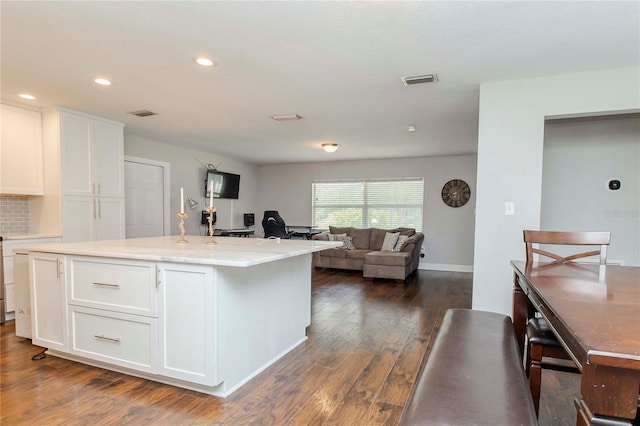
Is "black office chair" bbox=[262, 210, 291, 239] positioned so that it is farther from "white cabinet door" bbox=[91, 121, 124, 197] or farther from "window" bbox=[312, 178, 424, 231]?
"white cabinet door" bbox=[91, 121, 124, 197]

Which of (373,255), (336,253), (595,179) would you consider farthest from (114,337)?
(595,179)

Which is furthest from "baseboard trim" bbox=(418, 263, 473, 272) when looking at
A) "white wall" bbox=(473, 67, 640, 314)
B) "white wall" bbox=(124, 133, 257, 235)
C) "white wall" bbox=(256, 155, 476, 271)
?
"white wall" bbox=(124, 133, 257, 235)

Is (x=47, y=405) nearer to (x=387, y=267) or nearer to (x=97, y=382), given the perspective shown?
(x=97, y=382)

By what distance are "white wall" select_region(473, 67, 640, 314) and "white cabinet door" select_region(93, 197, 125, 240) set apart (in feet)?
13.8

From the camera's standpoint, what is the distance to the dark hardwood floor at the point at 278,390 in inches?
74.3

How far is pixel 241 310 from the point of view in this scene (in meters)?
2.23

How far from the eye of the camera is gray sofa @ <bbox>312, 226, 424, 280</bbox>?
5.62 meters

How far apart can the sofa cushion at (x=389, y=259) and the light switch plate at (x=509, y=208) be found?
2688 millimetres

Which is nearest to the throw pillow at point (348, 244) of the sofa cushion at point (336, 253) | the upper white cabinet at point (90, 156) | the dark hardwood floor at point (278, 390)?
the sofa cushion at point (336, 253)

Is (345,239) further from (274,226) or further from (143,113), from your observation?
(143,113)

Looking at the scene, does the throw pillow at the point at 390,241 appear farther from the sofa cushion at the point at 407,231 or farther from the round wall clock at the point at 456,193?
the round wall clock at the point at 456,193

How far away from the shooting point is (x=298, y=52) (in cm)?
240

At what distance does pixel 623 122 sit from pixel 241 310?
4284 millimetres

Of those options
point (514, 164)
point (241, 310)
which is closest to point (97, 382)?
point (241, 310)
